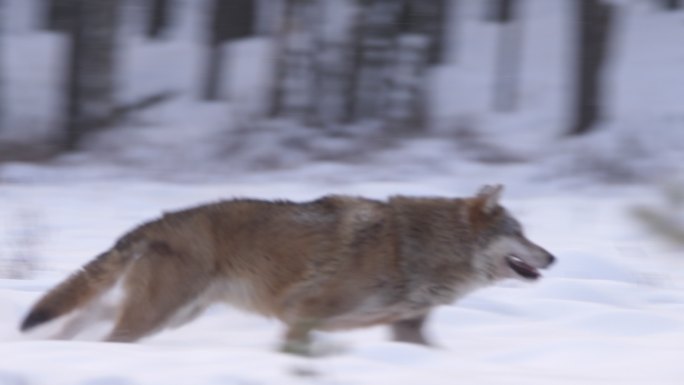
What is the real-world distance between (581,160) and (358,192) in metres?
4.62

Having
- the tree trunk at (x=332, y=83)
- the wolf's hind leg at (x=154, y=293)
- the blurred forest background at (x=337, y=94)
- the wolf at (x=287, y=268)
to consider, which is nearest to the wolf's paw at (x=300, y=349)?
the wolf at (x=287, y=268)

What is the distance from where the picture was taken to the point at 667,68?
87.5 feet

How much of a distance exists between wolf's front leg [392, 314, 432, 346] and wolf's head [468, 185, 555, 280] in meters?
0.47

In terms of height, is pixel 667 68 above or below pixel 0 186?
above

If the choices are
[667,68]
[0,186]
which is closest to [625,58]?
[667,68]

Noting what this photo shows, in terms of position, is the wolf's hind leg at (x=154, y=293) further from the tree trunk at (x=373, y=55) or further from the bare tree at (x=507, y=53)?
the bare tree at (x=507, y=53)

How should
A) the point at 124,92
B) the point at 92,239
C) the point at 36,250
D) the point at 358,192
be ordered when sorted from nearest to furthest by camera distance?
the point at 36,250
the point at 92,239
the point at 358,192
the point at 124,92

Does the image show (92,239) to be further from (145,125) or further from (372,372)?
(145,125)

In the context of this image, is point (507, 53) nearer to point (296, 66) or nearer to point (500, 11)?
point (500, 11)

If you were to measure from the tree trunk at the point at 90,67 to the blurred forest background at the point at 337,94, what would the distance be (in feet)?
0.07

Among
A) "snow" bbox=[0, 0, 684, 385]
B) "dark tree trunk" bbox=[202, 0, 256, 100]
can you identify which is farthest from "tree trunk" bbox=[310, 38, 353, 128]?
"dark tree trunk" bbox=[202, 0, 256, 100]

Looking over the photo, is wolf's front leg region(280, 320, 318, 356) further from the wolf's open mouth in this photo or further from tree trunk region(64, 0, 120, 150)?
tree trunk region(64, 0, 120, 150)

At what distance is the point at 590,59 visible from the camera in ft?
63.1

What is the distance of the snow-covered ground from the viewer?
16.5 ft
